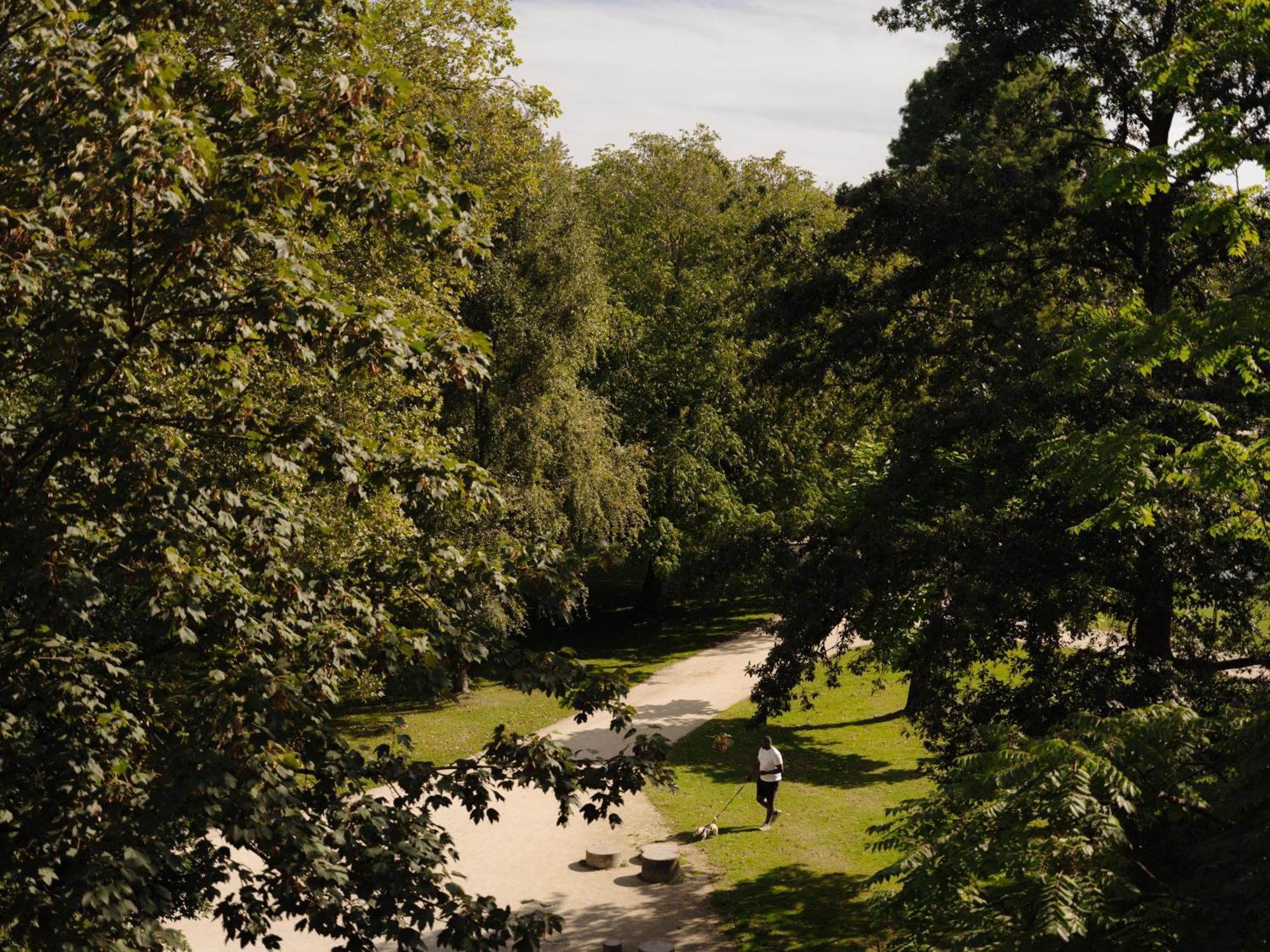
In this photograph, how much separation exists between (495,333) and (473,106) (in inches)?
217

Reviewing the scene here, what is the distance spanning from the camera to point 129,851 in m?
5.54

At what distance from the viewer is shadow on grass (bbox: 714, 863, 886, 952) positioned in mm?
14266

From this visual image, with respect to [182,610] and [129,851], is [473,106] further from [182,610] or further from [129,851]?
[129,851]

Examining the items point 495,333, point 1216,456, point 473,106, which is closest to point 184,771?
point 1216,456

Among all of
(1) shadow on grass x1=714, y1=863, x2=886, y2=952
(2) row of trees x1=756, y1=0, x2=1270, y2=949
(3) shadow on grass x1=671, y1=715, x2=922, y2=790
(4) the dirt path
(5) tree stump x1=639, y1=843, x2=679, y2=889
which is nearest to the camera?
(2) row of trees x1=756, y1=0, x2=1270, y2=949

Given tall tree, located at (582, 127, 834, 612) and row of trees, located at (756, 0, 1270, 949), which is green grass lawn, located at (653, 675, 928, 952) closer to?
row of trees, located at (756, 0, 1270, 949)

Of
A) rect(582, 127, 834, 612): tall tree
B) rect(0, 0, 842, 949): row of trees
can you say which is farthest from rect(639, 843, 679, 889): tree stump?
rect(582, 127, 834, 612): tall tree

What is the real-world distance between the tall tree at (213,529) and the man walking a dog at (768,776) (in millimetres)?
11287

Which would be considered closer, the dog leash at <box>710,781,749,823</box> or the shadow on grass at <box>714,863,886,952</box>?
the shadow on grass at <box>714,863,886,952</box>

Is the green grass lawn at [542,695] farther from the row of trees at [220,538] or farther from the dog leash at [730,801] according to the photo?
the row of trees at [220,538]

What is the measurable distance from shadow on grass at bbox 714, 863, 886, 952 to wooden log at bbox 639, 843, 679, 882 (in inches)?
32.3

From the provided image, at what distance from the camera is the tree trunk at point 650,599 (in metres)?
38.8

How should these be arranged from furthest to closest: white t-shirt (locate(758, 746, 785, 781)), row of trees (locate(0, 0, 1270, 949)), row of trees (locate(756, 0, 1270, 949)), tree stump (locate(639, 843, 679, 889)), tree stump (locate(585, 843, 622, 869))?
white t-shirt (locate(758, 746, 785, 781))
tree stump (locate(585, 843, 622, 869))
tree stump (locate(639, 843, 679, 889))
row of trees (locate(756, 0, 1270, 949))
row of trees (locate(0, 0, 1270, 949))

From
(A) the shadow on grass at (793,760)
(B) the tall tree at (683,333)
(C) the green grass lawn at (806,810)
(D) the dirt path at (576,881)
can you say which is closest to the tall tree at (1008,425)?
(C) the green grass lawn at (806,810)
